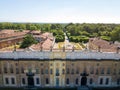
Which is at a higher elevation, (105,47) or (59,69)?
(105,47)

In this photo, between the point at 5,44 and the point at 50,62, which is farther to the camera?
the point at 5,44

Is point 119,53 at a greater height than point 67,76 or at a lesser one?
greater

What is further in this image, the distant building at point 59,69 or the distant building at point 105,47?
the distant building at point 105,47

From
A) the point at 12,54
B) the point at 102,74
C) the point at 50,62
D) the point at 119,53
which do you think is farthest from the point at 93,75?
the point at 12,54

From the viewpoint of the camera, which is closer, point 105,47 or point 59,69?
point 59,69

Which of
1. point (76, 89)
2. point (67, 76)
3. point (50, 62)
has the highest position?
point (50, 62)

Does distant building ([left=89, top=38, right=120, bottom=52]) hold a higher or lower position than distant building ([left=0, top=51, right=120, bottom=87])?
higher

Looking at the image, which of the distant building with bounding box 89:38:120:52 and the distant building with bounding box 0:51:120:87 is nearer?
the distant building with bounding box 0:51:120:87

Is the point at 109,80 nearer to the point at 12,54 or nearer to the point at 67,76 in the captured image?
the point at 67,76
